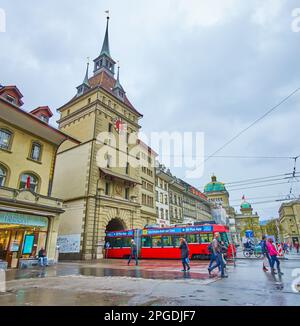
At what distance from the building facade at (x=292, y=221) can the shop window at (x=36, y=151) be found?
90.9 metres

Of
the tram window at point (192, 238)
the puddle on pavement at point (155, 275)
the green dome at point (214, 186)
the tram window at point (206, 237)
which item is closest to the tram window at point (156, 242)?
the tram window at point (192, 238)

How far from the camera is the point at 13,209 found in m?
17.0

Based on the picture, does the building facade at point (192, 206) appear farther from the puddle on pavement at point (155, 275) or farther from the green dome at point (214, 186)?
the puddle on pavement at point (155, 275)

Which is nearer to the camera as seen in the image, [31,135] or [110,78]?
[31,135]

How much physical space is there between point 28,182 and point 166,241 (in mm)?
14475

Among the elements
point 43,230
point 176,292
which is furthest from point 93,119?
point 176,292

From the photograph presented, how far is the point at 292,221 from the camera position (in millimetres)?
87812

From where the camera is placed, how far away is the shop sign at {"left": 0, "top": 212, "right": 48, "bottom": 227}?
55.1 ft

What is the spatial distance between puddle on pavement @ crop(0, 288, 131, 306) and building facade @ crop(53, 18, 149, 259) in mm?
19353

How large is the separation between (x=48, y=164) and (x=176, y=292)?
732 inches

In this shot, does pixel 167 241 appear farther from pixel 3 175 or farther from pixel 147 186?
pixel 147 186

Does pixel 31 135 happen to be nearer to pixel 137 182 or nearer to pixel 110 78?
pixel 137 182

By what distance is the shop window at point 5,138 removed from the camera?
18823mm
